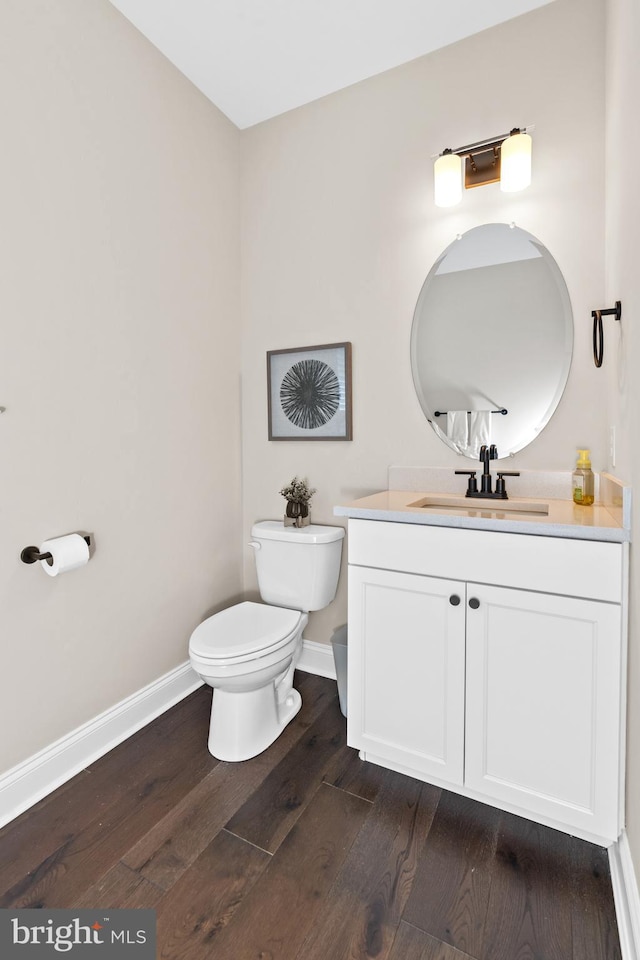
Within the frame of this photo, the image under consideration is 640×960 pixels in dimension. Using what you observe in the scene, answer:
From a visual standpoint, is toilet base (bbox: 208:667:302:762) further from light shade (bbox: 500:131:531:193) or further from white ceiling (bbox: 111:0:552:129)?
white ceiling (bbox: 111:0:552:129)

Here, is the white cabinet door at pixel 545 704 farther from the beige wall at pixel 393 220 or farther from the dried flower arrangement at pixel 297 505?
the dried flower arrangement at pixel 297 505

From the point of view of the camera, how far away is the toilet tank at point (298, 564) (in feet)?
6.64

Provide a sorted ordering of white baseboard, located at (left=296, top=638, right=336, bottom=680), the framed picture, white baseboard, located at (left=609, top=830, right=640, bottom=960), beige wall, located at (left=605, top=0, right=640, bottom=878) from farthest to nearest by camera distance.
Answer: white baseboard, located at (left=296, top=638, right=336, bottom=680), the framed picture, beige wall, located at (left=605, top=0, right=640, bottom=878), white baseboard, located at (left=609, top=830, right=640, bottom=960)

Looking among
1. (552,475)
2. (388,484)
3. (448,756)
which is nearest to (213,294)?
(388,484)

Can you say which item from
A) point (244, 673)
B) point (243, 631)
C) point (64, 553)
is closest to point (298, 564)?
point (243, 631)

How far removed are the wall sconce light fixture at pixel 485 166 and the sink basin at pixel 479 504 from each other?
1115 mm

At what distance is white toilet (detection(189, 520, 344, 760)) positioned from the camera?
165 centimetres

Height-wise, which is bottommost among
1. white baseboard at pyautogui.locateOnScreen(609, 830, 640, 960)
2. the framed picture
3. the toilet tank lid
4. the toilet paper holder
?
white baseboard at pyautogui.locateOnScreen(609, 830, 640, 960)

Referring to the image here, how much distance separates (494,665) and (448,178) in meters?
1.72

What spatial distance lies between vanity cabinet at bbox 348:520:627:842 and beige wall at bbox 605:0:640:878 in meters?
0.08

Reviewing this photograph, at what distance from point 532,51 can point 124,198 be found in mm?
1569

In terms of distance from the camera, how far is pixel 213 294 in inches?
87.7

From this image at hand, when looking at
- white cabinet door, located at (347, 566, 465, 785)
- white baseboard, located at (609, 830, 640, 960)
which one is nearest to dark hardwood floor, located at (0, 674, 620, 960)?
white baseboard, located at (609, 830, 640, 960)

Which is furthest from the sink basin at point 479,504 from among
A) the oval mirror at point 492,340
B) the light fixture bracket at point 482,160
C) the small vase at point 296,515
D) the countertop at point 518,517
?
the light fixture bracket at point 482,160
